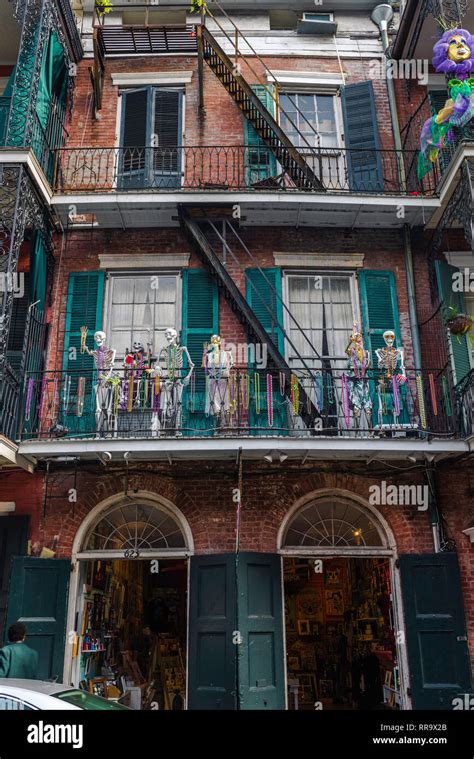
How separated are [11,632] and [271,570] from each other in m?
3.65

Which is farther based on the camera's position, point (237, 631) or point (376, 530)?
point (376, 530)

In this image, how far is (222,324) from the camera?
10828 mm

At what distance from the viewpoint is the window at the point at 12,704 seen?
16.3 ft

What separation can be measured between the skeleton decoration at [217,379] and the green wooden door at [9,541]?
10.3 feet

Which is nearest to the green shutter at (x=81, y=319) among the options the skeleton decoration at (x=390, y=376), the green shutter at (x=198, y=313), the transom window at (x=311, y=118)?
the green shutter at (x=198, y=313)

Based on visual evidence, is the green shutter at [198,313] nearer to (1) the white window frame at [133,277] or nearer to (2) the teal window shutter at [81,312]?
(1) the white window frame at [133,277]

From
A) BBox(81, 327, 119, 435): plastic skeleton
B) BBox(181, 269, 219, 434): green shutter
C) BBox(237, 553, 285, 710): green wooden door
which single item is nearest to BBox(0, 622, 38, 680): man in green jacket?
BBox(237, 553, 285, 710): green wooden door

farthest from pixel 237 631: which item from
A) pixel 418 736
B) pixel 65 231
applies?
pixel 65 231

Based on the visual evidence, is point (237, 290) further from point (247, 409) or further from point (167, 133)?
point (167, 133)

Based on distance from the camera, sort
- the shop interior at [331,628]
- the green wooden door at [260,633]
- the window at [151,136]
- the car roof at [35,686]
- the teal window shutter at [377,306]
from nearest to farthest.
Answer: the car roof at [35,686]
the green wooden door at [260,633]
the shop interior at [331,628]
the teal window shutter at [377,306]
the window at [151,136]

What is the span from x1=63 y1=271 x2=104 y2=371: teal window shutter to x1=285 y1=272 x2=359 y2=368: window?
3.15m

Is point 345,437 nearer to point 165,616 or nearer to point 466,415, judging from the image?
point 466,415

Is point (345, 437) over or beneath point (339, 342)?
beneath

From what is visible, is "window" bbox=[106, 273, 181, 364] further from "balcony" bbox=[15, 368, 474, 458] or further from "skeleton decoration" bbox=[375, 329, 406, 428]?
→ "skeleton decoration" bbox=[375, 329, 406, 428]
